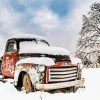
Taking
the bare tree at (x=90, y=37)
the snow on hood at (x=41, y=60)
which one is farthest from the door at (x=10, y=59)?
the bare tree at (x=90, y=37)

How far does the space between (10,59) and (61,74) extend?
7.77 ft

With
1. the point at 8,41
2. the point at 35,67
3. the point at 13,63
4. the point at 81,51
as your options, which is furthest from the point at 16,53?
the point at 81,51

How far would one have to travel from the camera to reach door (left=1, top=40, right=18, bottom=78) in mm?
10039

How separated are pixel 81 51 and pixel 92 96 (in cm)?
2460

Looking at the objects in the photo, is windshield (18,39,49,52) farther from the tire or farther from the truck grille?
the truck grille

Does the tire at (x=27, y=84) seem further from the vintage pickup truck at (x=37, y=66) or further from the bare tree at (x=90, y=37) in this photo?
the bare tree at (x=90, y=37)

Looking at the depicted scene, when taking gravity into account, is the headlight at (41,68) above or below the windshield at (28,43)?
below

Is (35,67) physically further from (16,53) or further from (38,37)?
(38,37)

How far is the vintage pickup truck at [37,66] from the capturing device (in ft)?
27.3

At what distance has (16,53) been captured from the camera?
10.0 m

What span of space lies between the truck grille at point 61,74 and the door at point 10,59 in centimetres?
189

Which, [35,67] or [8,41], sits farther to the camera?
[8,41]

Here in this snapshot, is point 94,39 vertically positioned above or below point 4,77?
above

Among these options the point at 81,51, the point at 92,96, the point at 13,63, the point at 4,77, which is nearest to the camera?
the point at 92,96
